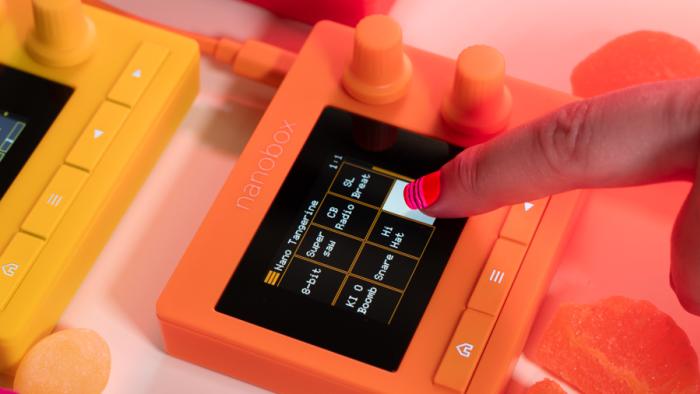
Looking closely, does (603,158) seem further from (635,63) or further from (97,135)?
(97,135)

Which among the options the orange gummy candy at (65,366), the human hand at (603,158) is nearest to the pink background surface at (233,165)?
the orange gummy candy at (65,366)

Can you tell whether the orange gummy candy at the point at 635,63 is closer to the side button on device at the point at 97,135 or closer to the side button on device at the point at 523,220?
the side button on device at the point at 523,220

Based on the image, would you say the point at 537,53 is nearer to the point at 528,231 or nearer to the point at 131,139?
the point at 528,231

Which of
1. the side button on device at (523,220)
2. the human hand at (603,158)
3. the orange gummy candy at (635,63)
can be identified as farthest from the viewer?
the orange gummy candy at (635,63)

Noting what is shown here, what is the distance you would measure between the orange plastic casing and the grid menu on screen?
0.03 metres

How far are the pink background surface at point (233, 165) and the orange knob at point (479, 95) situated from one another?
113 mm

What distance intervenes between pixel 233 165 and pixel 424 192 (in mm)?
186

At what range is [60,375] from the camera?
0.87 metres

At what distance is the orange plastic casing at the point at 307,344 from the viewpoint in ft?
2.77

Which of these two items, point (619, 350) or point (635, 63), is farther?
point (635, 63)

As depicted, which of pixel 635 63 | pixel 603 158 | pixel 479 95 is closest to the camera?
pixel 603 158

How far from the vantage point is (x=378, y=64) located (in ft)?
3.10

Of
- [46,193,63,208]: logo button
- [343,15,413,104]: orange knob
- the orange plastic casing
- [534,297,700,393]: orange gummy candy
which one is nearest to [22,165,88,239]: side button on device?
[46,193,63,208]: logo button

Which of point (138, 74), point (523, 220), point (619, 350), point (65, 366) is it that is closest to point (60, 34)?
point (138, 74)
